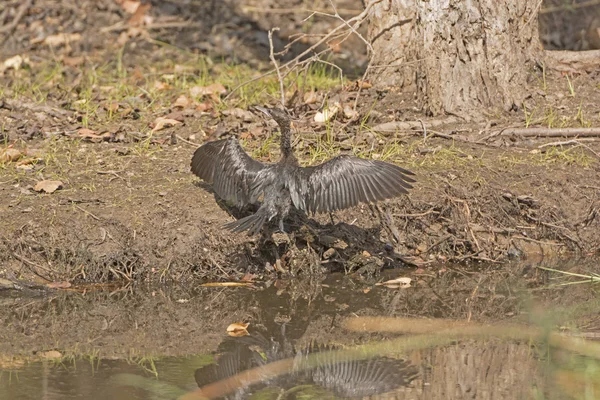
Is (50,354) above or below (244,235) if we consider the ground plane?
below

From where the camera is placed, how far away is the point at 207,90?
8.56 meters

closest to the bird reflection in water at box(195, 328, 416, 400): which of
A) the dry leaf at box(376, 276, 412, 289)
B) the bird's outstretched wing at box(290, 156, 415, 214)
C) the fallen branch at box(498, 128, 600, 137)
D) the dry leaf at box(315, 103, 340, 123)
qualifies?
the bird's outstretched wing at box(290, 156, 415, 214)

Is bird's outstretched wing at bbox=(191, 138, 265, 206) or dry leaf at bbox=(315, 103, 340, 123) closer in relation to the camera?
bird's outstretched wing at bbox=(191, 138, 265, 206)

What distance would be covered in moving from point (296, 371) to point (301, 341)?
1.63 feet

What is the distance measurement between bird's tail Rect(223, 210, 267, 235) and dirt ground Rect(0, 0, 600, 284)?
372 millimetres

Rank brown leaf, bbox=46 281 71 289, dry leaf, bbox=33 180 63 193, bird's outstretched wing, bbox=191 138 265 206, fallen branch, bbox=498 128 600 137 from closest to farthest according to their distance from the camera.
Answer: brown leaf, bbox=46 281 71 289 → bird's outstretched wing, bbox=191 138 265 206 → dry leaf, bbox=33 180 63 193 → fallen branch, bbox=498 128 600 137

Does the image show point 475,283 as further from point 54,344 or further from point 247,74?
point 247,74

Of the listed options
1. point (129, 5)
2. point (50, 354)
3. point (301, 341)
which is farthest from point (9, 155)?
point (129, 5)

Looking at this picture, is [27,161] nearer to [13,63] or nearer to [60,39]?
[13,63]

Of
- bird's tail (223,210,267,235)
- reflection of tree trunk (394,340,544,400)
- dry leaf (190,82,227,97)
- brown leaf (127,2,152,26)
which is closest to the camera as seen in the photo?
reflection of tree trunk (394,340,544,400)

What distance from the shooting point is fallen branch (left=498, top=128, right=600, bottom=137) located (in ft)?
24.8

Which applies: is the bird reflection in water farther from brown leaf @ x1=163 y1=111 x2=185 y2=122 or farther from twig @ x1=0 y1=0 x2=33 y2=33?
twig @ x1=0 y1=0 x2=33 y2=33

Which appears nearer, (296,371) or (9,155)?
(296,371)

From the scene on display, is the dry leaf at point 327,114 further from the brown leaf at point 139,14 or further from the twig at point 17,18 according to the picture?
the twig at point 17,18
